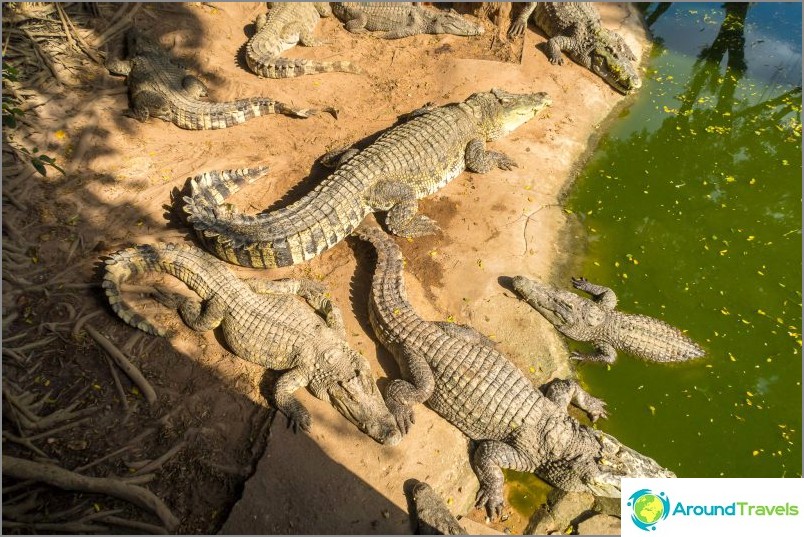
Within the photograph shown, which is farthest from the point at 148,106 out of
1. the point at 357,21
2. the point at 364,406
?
the point at 364,406

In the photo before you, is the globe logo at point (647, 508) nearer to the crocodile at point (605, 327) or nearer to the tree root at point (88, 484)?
the crocodile at point (605, 327)

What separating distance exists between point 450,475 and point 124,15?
27.2ft

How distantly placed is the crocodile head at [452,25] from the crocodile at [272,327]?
20.1ft

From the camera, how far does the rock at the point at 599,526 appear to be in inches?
164

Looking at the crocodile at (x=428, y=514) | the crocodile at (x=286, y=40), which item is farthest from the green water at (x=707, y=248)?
the crocodile at (x=286, y=40)

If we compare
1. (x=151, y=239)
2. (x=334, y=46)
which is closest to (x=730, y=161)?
(x=334, y=46)

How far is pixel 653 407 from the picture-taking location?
197 inches

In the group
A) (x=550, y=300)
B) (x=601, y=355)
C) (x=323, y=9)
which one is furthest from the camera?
(x=323, y=9)

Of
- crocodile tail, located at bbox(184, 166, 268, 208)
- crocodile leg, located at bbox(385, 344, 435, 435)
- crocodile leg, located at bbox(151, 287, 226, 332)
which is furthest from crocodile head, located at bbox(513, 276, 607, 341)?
crocodile tail, located at bbox(184, 166, 268, 208)

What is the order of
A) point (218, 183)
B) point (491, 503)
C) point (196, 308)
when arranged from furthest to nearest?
point (218, 183), point (196, 308), point (491, 503)

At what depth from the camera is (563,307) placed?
5367 mm

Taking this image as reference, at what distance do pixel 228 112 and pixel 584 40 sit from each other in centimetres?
634

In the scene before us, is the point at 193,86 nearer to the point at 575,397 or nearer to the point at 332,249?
the point at 332,249

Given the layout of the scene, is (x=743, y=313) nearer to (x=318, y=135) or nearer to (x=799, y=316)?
(x=799, y=316)
